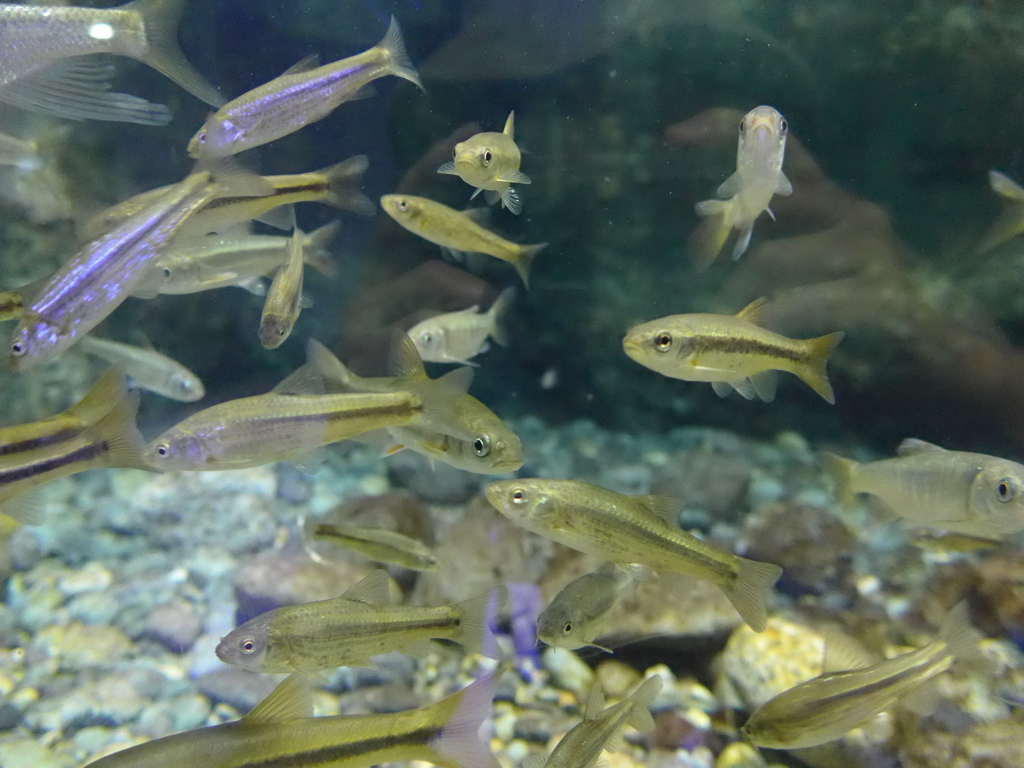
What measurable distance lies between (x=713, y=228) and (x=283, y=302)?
2110 mm

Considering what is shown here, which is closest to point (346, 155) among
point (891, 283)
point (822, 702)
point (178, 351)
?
A: point (178, 351)

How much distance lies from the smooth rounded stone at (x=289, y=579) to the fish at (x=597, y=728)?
2.20 meters

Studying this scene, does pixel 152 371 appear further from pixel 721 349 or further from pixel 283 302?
pixel 721 349

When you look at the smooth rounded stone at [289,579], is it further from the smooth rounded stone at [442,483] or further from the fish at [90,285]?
the fish at [90,285]

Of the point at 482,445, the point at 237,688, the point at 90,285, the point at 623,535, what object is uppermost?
the point at 90,285

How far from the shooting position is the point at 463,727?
6.95ft

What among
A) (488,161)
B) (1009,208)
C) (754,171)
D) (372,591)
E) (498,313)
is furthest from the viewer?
(498,313)

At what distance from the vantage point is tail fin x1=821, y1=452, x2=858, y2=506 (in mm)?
2948

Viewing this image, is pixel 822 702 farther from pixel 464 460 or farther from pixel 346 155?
pixel 346 155

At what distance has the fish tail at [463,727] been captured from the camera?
211 centimetres

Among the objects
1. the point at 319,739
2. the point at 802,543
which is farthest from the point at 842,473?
the point at 319,739

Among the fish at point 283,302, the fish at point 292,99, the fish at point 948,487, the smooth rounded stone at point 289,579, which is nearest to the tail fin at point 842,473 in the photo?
the fish at point 948,487

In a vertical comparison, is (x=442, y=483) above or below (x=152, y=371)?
below

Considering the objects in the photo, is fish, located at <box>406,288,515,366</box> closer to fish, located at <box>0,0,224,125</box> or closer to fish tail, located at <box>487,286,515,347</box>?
fish tail, located at <box>487,286,515,347</box>
